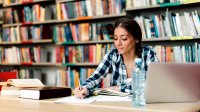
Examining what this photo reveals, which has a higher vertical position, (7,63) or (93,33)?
(93,33)

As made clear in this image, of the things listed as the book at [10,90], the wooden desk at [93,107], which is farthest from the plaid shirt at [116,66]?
the wooden desk at [93,107]

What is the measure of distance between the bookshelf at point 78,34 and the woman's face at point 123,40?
90 cm

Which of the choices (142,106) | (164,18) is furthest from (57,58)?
(142,106)

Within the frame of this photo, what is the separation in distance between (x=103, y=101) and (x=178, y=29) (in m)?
1.66

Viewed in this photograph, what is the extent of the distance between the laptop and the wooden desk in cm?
4

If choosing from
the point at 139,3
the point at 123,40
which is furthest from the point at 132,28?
the point at 139,3

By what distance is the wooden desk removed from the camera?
1302 millimetres

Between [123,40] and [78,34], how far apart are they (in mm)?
1599

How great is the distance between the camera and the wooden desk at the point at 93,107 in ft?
4.27

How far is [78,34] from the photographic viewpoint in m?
3.71

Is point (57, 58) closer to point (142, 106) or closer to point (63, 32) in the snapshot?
point (63, 32)

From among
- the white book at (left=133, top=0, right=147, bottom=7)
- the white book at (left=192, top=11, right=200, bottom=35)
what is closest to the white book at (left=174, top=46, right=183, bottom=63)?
the white book at (left=192, top=11, right=200, bottom=35)

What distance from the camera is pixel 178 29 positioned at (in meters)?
2.96

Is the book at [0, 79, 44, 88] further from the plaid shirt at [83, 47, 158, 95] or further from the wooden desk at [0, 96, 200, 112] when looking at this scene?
the plaid shirt at [83, 47, 158, 95]
